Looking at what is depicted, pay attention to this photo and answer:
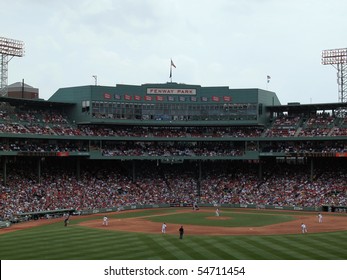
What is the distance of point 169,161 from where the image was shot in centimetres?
8719

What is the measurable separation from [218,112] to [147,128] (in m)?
13.7

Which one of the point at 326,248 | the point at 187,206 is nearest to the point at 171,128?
the point at 187,206

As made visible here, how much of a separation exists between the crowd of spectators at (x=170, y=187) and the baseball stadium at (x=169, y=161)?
234 mm

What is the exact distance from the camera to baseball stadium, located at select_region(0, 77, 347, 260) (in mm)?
63719

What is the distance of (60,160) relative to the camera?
8150 centimetres

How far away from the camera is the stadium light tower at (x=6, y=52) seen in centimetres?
8094

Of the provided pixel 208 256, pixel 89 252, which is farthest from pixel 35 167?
pixel 208 256

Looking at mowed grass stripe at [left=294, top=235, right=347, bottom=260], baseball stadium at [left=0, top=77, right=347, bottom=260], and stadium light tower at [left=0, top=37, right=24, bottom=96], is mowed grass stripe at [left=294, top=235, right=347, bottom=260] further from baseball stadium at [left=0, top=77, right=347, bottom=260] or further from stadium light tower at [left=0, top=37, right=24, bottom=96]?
stadium light tower at [left=0, top=37, right=24, bottom=96]

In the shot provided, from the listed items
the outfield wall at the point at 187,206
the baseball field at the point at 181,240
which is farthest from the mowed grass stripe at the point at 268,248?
the outfield wall at the point at 187,206

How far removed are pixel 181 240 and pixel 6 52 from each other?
52.5 m

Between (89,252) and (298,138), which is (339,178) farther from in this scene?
(89,252)

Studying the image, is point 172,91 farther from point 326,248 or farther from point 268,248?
point 326,248

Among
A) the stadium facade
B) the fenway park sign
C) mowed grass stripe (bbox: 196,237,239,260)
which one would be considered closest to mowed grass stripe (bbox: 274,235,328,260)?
mowed grass stripe (bbox: 196,237,239,260)

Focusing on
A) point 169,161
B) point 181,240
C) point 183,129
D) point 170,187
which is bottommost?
point 181,240
